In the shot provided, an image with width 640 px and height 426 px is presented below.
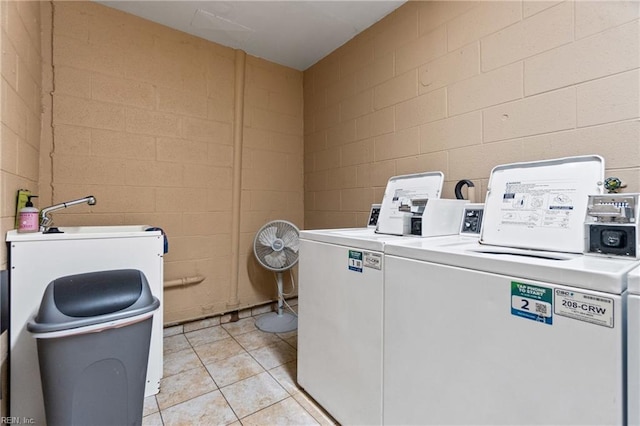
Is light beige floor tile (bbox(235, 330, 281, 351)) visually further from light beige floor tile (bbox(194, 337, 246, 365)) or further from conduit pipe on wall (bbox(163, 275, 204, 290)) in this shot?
conduit pipe on wall (bbox(163, 275, 204, 290))

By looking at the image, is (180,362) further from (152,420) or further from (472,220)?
(472,220)

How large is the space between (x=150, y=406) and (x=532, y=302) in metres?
1.90

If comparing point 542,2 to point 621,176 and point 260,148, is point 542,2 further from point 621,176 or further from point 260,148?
point 260,148

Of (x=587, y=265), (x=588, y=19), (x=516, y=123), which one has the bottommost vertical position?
(x=587, y=265)

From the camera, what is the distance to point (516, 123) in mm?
1544

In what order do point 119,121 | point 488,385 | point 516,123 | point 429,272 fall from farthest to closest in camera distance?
point 119,121 → point 516,123 → point 429,272 → point 488,385

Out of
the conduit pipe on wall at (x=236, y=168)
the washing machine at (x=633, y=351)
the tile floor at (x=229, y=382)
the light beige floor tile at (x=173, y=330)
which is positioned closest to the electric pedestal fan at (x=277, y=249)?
the tile floor at (x=229, y=382)

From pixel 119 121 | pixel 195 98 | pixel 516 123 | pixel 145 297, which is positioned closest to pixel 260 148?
pixel 195 98

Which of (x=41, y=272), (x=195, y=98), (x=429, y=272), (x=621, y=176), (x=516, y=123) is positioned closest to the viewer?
(x=429, y=272)

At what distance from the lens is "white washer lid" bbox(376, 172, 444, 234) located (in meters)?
1.76

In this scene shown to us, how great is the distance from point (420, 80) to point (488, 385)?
5.94ft

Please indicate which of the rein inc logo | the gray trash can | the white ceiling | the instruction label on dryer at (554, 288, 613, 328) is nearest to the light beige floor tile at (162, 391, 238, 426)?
the gray trash can

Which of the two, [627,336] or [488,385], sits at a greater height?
[627,336]

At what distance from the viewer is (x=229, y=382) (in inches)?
71.9
